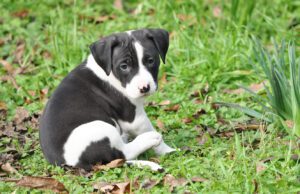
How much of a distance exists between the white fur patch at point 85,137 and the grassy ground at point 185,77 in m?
0.15

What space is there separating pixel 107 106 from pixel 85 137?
0.46 metres

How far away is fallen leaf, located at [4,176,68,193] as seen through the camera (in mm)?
5016

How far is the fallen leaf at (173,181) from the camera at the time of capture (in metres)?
4.91

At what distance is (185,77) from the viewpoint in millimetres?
7504

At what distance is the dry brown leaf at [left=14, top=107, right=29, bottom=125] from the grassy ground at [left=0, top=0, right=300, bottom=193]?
0.08 metres

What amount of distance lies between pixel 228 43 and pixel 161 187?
2.97 metres

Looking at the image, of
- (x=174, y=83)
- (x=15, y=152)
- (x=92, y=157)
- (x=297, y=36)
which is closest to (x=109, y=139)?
(x=92, y=157)

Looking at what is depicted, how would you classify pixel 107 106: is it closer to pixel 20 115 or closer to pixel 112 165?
pixel 112 165

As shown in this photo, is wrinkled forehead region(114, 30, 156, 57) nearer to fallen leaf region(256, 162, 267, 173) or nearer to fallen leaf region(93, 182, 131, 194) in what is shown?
fallen leaf region(93, 182, 131, 194)

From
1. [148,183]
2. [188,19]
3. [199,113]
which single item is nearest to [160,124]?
[199,113]

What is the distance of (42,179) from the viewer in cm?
511

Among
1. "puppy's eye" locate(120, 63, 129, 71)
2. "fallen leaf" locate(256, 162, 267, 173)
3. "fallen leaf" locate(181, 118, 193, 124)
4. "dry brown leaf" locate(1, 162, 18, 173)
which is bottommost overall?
"fallen leaf" locate(181, 118, 193, 124)

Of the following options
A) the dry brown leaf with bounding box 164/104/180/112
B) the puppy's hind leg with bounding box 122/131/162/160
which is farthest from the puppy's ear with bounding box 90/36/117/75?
the dry brown leaf with bounding box 164/104/180/112

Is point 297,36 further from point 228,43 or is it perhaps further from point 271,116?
point 271,116
